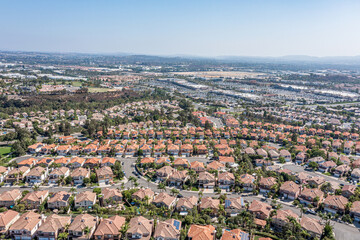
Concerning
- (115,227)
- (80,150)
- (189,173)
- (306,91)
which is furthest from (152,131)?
(306,91)

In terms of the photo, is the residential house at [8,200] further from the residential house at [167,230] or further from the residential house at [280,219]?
the residential house at [280,219]

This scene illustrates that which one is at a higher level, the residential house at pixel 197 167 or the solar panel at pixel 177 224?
the solar panel at pixel 177 224

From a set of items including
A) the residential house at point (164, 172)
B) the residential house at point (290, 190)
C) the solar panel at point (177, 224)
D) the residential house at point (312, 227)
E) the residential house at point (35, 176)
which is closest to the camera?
the solar panel at point (177, 224)

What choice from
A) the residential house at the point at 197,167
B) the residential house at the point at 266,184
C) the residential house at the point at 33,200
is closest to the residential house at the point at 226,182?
the residential house at the point at 266,184

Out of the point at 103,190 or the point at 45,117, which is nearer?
the point at 103,190

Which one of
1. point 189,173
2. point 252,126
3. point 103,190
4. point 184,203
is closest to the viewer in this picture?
point 184,203

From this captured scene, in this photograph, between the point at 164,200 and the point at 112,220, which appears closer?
the point at 112,220

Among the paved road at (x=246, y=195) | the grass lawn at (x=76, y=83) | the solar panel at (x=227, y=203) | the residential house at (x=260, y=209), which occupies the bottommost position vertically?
the paved road at (x=246, y=195)

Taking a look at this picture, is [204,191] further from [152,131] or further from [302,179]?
[152,131]

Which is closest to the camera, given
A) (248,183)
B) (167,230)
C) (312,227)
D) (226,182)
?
(167,230)

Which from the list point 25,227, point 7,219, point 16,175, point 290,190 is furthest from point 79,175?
point 290,190

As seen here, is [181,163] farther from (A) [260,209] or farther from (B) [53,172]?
(B) [53,172]
